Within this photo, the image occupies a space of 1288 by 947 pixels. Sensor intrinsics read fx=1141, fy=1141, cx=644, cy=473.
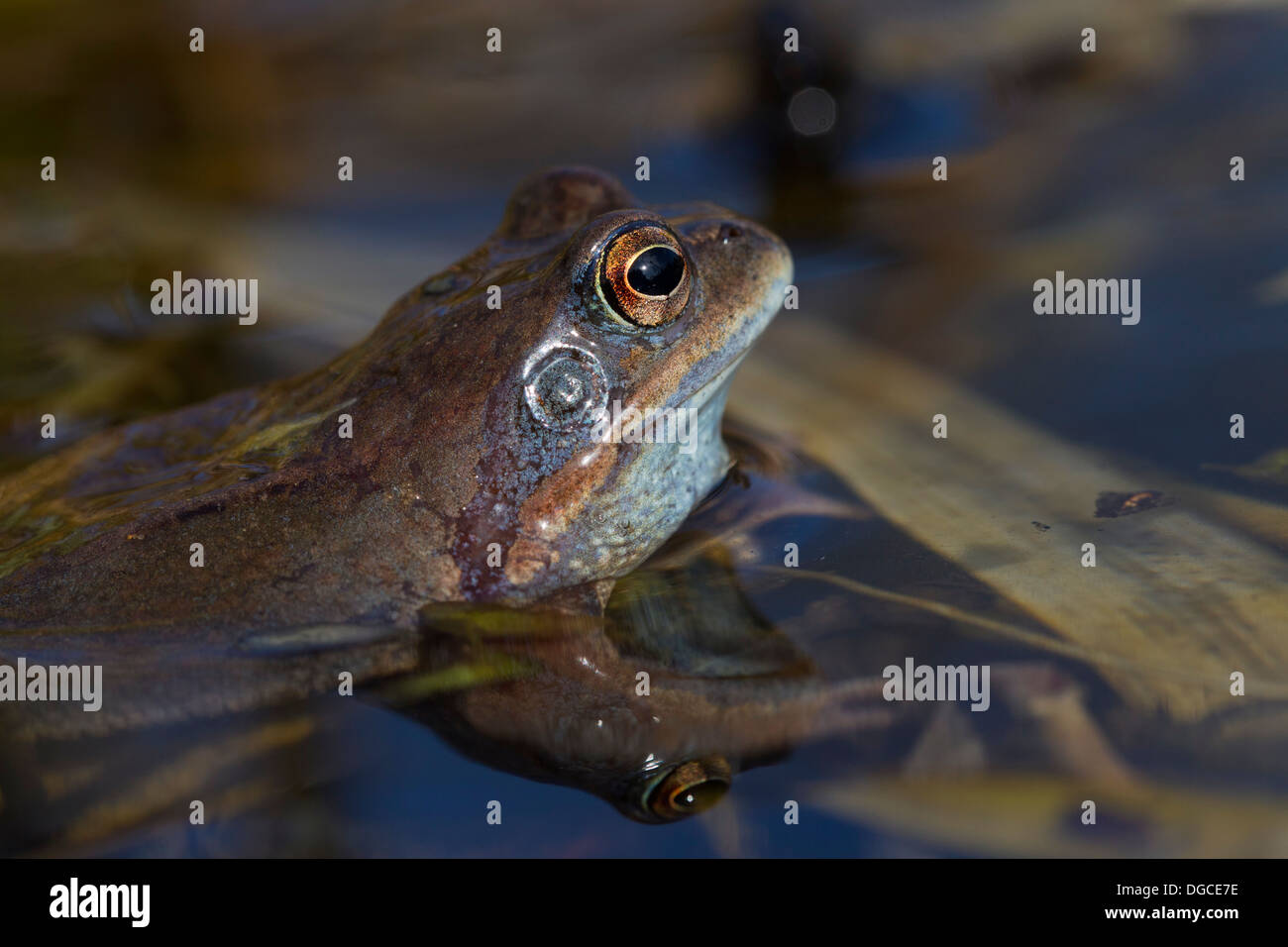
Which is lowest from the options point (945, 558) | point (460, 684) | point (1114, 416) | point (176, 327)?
point (460, 684)

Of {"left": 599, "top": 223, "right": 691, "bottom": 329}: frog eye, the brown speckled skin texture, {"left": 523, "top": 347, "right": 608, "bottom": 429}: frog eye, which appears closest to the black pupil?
{"left": 599, "top": 223, "right": 691, "bottom": 329}: frog eye

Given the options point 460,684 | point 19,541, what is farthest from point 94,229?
point 460,684

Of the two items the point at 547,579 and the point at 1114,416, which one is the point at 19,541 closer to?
the point at 547,579
